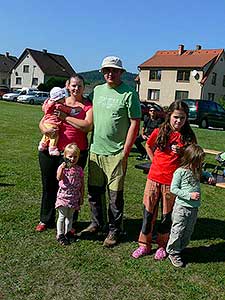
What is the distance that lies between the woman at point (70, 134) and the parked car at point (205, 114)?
19.5 metres

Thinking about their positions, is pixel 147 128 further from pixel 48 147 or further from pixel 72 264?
pixel 72 264

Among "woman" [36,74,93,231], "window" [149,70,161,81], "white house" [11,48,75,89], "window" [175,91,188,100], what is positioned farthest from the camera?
"white house" [11,48,75,89]

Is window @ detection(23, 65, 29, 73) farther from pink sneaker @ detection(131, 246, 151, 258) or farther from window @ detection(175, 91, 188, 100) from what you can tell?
pink sneaker @ detection(131, 246, 151, 258)

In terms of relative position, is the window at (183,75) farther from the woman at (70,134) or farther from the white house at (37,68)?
the woman at (70,134)

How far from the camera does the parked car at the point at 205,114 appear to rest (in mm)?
23328

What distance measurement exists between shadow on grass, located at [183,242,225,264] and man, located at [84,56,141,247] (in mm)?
805

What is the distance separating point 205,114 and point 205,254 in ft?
65.5

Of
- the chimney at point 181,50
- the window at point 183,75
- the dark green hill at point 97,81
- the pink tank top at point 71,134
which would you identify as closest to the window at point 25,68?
the dark green hill at point 97,81

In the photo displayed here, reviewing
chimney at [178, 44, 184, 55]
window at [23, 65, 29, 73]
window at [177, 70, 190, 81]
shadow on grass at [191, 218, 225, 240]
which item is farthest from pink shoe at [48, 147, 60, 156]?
window at [23, 65, 29, 73]

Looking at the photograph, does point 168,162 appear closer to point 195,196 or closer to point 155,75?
point 195,196

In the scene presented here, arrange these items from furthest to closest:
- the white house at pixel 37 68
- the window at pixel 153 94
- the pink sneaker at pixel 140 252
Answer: the white house at pixel 37 68
the window at pixel 153 94
the pink sneaker at pixel 140 252

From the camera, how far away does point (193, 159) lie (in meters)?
3.83

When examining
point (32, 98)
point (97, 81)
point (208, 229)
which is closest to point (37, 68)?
point (32, 98)

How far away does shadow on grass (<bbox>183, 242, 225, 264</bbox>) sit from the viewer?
420cm
